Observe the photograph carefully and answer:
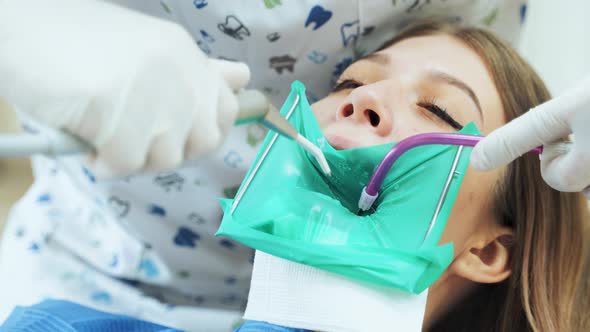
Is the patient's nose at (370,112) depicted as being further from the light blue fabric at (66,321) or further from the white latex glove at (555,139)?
the light blue fabric at (66,321)

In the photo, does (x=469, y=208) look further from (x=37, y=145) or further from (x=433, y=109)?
(x=37, y=145)

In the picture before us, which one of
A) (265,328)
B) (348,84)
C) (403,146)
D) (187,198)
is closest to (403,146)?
(403,146)

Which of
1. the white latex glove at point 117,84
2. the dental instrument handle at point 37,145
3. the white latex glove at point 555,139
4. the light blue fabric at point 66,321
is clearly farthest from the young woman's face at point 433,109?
the light blue fabric at point 66,321

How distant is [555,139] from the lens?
0.60 metres

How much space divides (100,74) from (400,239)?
0.45 meters

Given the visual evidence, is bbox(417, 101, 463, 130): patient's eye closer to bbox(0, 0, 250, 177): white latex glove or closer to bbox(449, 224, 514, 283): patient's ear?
bbox(449, 224, 514, 283): patient's ear

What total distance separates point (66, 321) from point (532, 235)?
86 centimetres

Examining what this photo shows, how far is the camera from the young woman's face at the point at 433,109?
77 cm

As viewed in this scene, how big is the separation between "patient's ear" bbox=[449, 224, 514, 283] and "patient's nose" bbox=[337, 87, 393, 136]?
0.84 ft

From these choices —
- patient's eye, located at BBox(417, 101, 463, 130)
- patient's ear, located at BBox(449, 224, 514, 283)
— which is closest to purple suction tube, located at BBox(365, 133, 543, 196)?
patient's eye, located at BBox(417, 101, 463, 130)

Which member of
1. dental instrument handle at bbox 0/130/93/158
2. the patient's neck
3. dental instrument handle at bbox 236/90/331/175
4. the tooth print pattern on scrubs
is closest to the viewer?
dental instrument handle at bbox 0/130/93/158

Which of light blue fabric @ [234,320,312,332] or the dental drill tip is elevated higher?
the dental drill tip

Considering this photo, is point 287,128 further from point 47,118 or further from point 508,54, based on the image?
point 508,54

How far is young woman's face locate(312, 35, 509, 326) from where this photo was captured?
0.77 metres
